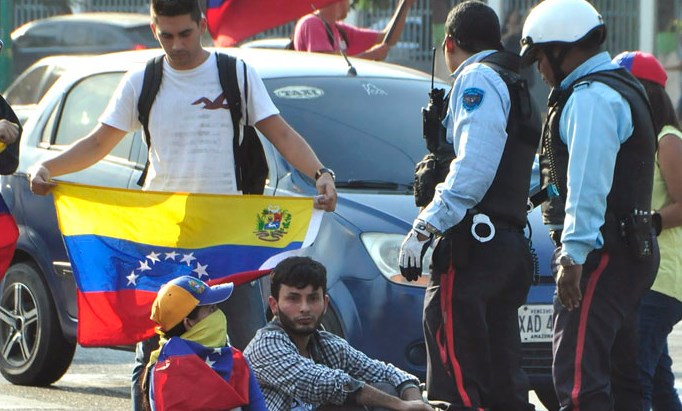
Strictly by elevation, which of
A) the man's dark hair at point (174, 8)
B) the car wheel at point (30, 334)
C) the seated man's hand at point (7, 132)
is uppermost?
the man's dark hair at point (174, 8)

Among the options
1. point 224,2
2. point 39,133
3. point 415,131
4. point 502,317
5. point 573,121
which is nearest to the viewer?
point 573,121

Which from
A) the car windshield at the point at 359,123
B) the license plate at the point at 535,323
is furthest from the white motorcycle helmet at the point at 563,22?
the car windshield at the point at 359,123

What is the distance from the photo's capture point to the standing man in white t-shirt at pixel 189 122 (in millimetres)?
6230

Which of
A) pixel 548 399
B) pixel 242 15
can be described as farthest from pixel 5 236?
pixel 242 15

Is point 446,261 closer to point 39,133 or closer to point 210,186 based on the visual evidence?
point 210,186

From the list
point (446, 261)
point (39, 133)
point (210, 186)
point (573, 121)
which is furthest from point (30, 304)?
point (573, 121)

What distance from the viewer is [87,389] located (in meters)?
8.80

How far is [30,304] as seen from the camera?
8.88m

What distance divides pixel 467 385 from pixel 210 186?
1.23 meters

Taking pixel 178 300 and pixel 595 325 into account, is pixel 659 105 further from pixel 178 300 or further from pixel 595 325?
pixel 178 300

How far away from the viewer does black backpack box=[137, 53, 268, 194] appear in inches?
248

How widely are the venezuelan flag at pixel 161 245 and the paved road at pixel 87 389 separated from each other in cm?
182

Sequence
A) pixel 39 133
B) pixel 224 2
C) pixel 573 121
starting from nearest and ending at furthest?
pixel 573 121
pixel 39 133
pixel 224 2

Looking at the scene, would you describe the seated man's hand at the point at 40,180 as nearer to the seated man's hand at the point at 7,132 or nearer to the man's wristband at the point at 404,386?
the seated man's hand at the point at 7,132
